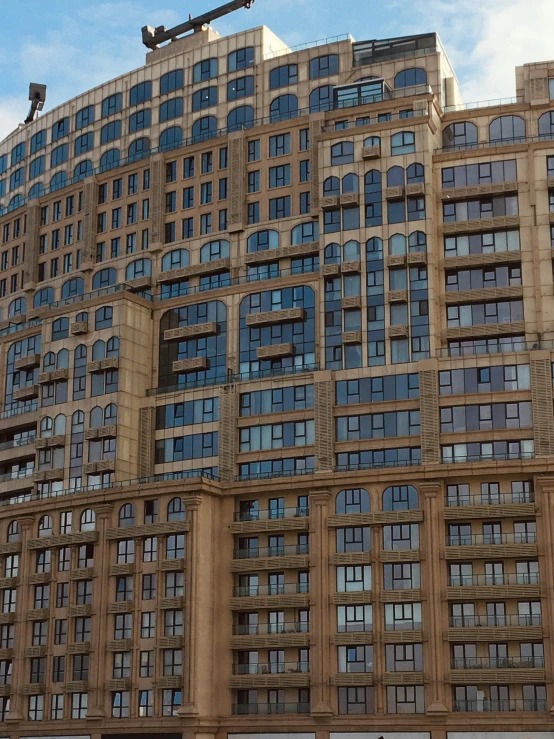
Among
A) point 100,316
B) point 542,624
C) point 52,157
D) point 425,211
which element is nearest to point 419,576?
point 542,624

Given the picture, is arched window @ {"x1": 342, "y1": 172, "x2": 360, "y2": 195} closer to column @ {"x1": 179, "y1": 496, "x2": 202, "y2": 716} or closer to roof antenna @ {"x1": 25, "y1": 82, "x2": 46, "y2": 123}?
column @ {"x1": 179, "y1": 496, "x2": 202, "y2": 716}

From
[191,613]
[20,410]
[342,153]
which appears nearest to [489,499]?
[191,613]

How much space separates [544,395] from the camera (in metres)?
88.0

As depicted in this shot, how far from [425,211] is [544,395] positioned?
61.1ft

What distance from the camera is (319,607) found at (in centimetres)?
8781

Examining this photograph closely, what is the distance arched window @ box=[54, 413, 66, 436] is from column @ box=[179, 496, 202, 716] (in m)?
17.2

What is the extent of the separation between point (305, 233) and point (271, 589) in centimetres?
3095

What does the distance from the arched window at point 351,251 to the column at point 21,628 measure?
1385 inches

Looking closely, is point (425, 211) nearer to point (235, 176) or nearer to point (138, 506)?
point (235, 176)

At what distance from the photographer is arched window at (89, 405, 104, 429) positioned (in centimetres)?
10125

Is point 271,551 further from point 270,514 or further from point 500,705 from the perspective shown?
point 500,705

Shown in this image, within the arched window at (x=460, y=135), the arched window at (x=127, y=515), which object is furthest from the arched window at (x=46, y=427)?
the arched window at (x=460, y=135)

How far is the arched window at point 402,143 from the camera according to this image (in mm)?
A: 97688


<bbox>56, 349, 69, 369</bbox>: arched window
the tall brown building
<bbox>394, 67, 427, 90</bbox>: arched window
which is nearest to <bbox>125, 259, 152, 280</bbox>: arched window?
the tall brown building
